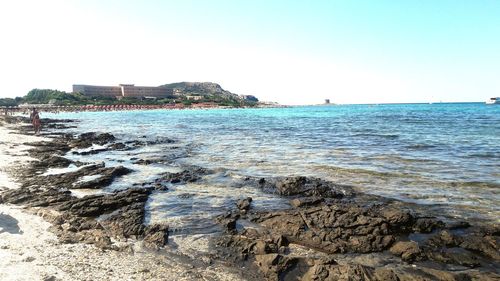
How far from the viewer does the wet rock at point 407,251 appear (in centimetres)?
768

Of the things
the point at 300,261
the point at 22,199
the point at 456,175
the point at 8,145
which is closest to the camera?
the point at 300,261

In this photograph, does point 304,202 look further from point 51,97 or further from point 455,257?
point 51,97

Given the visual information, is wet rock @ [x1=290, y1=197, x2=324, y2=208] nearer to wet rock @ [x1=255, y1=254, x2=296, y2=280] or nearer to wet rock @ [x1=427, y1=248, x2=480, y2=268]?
wet rock @ [x1=255, y1=254, x2=296, y2=280]

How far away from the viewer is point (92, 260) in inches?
296

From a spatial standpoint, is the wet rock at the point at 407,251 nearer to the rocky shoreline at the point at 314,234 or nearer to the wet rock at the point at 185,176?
the rocky shoreline at the point at 314,234

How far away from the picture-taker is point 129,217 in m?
10.2

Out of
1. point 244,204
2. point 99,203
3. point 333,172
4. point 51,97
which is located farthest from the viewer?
point 51,97

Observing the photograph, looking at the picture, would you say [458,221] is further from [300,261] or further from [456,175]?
[456,175]

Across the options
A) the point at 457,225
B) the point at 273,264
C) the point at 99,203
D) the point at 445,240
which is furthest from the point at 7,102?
the point at 445,240

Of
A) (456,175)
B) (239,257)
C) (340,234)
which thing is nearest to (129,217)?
(239,257)

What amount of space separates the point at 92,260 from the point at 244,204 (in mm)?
5211

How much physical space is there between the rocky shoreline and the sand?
31 cm

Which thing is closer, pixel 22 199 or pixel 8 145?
pixel 22 199

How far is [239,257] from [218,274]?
0.85 m
